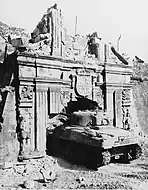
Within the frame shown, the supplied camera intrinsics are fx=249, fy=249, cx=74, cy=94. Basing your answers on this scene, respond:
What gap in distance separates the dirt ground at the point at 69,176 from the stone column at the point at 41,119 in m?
0.65

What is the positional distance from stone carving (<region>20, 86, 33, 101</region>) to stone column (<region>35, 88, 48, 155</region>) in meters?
0.33

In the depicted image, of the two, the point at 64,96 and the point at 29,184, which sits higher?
the point at 64,96

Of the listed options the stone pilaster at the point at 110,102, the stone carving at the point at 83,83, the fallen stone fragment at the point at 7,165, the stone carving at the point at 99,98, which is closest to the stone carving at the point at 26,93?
the stone carving at the point at 83,83

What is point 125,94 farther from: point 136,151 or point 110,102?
point 136,151

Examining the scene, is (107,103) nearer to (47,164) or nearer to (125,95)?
(125,95)

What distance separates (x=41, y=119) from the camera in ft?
36.4

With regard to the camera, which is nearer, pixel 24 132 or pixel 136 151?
pixel 136 151

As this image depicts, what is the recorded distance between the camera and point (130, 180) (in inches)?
329

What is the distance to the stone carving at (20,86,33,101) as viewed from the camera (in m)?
10.6

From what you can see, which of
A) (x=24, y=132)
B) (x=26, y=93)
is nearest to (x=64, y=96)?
(x=26, y=93)

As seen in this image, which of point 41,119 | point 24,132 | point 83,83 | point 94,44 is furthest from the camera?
point 94,44

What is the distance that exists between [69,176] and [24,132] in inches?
114

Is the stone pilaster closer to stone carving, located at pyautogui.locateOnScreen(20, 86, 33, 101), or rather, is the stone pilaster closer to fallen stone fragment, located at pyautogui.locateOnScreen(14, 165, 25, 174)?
stone carving, located at pyautogui.locateOnScreen(20, 86, 33, 101)

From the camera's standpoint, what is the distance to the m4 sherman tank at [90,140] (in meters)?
9.34
